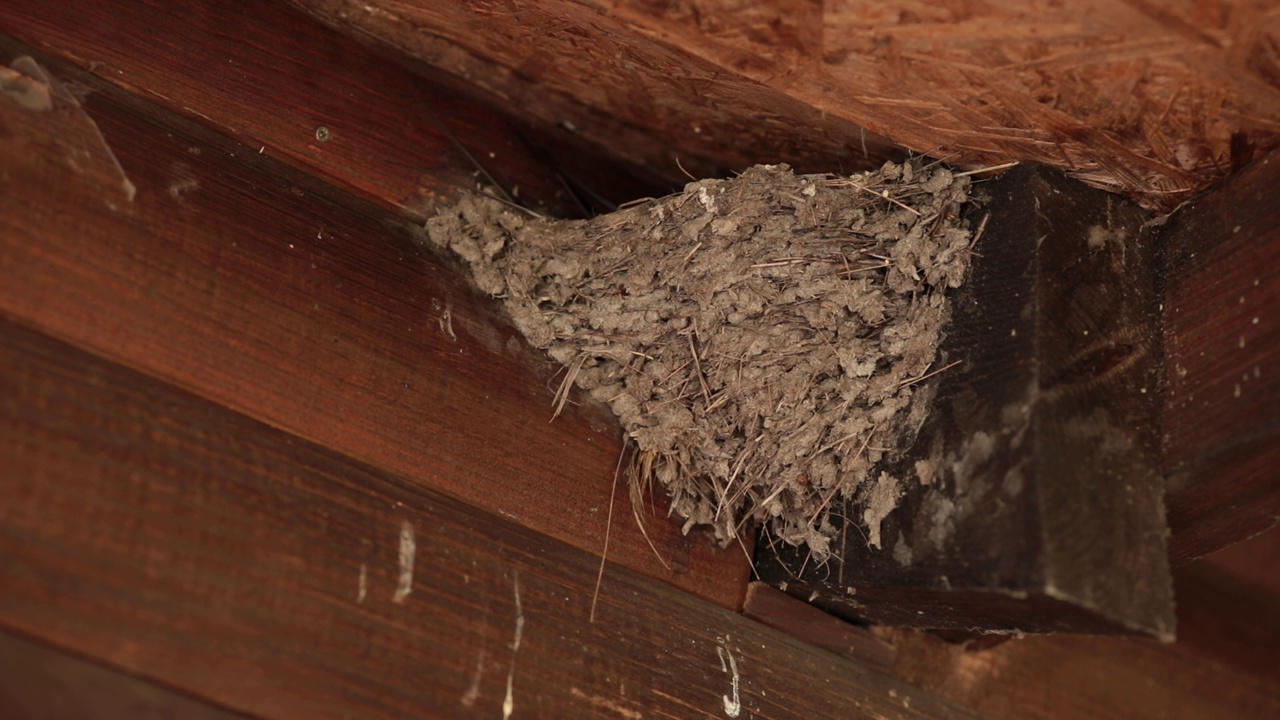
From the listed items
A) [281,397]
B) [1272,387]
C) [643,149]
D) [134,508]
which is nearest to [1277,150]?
[1272,387]

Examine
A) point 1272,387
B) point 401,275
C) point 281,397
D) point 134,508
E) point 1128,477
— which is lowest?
point 134,508

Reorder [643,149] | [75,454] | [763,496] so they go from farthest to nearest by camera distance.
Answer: [643,149], [763,496], [75,454]

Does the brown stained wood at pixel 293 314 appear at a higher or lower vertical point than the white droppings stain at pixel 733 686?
higher

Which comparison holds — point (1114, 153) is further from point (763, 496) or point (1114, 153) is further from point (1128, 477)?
point (763, 496)

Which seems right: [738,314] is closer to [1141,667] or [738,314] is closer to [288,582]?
[288,582]

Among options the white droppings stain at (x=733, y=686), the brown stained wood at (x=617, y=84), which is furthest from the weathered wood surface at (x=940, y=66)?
the white droppings stain at (x=733, y=686)

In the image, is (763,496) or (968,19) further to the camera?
(763,496)

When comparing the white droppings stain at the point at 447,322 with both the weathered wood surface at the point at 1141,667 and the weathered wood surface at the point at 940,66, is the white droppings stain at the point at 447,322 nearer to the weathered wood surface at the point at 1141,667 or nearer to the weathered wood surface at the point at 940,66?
the weathered wood surface at the point at 940,66
